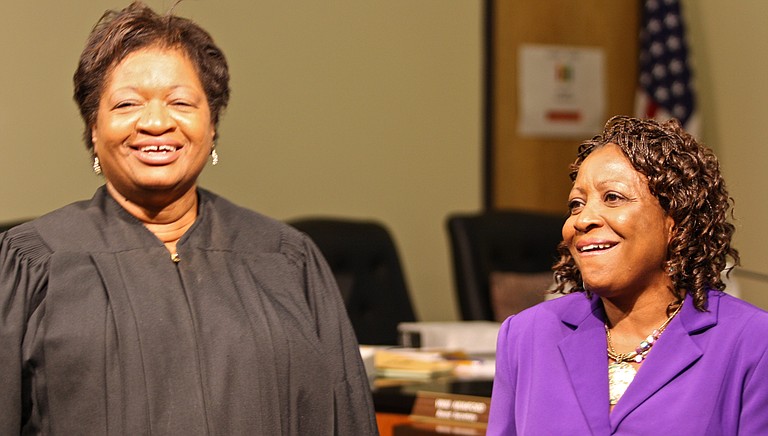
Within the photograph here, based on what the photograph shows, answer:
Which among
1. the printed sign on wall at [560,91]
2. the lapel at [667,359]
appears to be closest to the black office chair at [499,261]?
the printed sign on wall at [560,91]

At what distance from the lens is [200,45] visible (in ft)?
7.91

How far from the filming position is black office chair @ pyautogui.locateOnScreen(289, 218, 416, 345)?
4.20 metres

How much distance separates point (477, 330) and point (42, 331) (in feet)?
6.10

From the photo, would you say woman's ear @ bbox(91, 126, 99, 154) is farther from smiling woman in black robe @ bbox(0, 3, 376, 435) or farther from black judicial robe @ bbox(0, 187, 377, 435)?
black judicial robe @ bbox(0, 187, 377, 435)

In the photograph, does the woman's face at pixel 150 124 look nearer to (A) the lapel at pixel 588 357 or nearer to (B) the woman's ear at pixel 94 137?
(B) the woman's ear at pixel 94 137

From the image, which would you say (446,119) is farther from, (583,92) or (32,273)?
(32,273)

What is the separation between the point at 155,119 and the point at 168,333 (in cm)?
42

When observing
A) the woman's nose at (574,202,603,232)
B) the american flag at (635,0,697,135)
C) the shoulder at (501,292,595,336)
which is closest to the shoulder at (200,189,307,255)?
the shoulder at (501,292,595,336)

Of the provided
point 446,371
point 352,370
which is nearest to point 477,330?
point 446,371

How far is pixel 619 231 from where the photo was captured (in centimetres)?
197

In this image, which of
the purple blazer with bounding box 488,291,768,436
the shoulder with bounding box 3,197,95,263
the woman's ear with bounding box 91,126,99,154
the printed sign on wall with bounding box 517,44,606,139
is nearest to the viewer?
the purple blazer with bounding box 488,291,768,436

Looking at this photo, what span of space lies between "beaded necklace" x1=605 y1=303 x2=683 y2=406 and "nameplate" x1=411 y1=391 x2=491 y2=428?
2.71ft

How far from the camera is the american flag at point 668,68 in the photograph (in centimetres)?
604

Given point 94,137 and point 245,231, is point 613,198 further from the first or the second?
point 94,137
